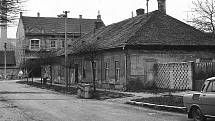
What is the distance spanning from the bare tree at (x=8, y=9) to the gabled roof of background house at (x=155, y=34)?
20405 millimetres

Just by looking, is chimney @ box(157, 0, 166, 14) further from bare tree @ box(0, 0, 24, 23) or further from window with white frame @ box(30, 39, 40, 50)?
window with white frame @ box(30, 39, 40, 50)

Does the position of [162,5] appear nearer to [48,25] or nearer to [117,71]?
[117,71]

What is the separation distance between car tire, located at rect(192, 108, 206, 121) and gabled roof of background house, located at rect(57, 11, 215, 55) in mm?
16278

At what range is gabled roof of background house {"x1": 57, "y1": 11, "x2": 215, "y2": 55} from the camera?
98.7 feet

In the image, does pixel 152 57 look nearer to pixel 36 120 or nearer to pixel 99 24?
pixel 36 120

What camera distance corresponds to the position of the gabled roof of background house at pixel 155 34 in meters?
30.1

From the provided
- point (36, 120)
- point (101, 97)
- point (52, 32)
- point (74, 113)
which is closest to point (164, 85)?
point (101, 97)

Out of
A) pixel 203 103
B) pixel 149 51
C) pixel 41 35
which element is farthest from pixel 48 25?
pixel 203 103

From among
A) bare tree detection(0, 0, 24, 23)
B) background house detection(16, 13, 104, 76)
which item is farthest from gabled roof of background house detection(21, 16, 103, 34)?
bare tree detection(0, 0, 24, 23)

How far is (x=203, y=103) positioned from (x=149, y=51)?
1789 centimetres

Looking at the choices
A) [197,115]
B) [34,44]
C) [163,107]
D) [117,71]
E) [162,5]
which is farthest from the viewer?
[34,44]

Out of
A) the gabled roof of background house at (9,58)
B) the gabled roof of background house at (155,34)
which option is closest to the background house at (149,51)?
the gabled roof of background house at (155,34)

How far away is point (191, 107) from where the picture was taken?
1317 cm

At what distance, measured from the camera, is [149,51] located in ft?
98.7
